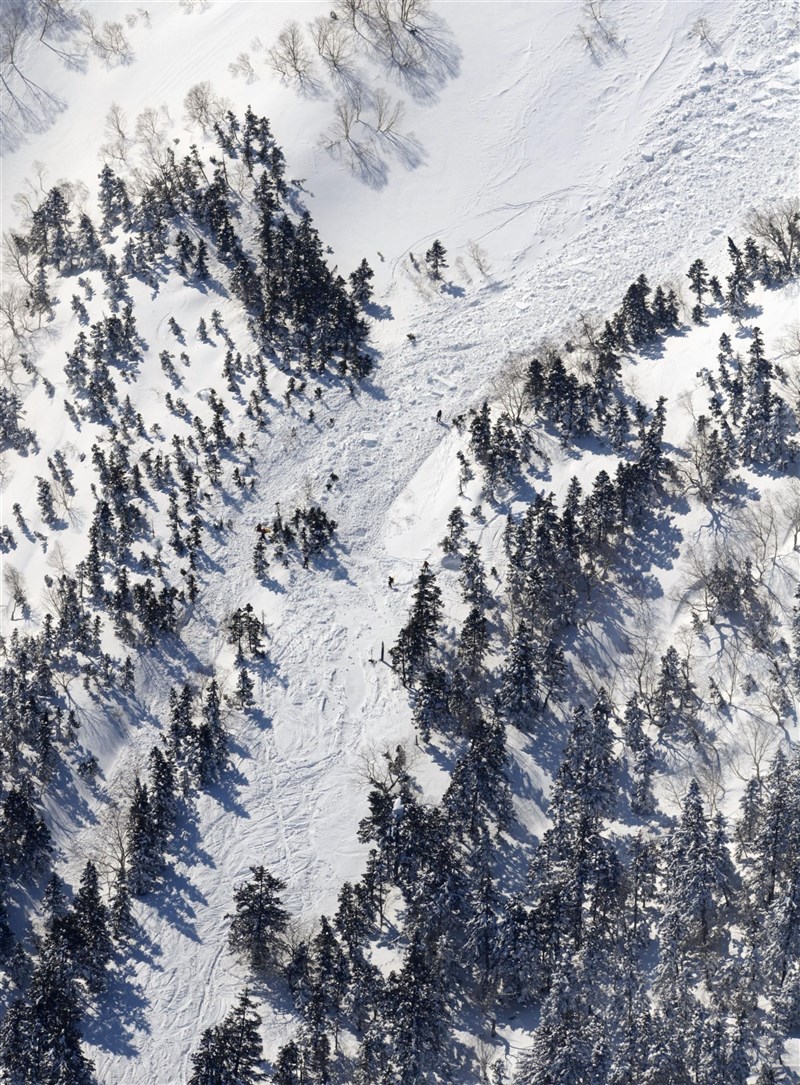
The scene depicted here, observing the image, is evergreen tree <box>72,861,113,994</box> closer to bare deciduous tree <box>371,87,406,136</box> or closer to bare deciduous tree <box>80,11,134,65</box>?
bare deciduous tree <box>371,87,406,136</box>

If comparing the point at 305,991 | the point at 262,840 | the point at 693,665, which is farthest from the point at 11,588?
the point at 693,665

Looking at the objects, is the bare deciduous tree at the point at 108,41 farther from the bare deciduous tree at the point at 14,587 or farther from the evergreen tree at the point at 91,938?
the evergreen tree at the point at 91,938

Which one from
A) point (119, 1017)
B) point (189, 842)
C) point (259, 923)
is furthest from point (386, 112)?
point (119, 1017)

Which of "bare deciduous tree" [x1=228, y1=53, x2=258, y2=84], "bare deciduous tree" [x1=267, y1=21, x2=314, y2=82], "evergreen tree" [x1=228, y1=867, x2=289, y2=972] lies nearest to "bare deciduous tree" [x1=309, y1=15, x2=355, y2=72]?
"bare deciduous tree" [x1=267, y1=21, x2=314, y2=82]

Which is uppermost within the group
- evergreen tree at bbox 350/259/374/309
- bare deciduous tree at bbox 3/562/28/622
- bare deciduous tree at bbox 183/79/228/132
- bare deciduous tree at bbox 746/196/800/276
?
bare deciduous tree at bbox 183/79/228/132

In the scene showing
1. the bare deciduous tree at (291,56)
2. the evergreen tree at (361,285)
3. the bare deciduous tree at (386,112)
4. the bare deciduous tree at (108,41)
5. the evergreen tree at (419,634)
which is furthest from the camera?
the bare deciduous tree at (108,41)

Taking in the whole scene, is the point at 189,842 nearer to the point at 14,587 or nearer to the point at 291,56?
the point at 14,587

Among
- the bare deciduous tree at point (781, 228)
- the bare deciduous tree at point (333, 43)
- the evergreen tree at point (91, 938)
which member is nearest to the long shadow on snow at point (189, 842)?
the evergreen tree at point (91, 938)

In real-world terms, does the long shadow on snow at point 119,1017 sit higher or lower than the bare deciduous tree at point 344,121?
lower
